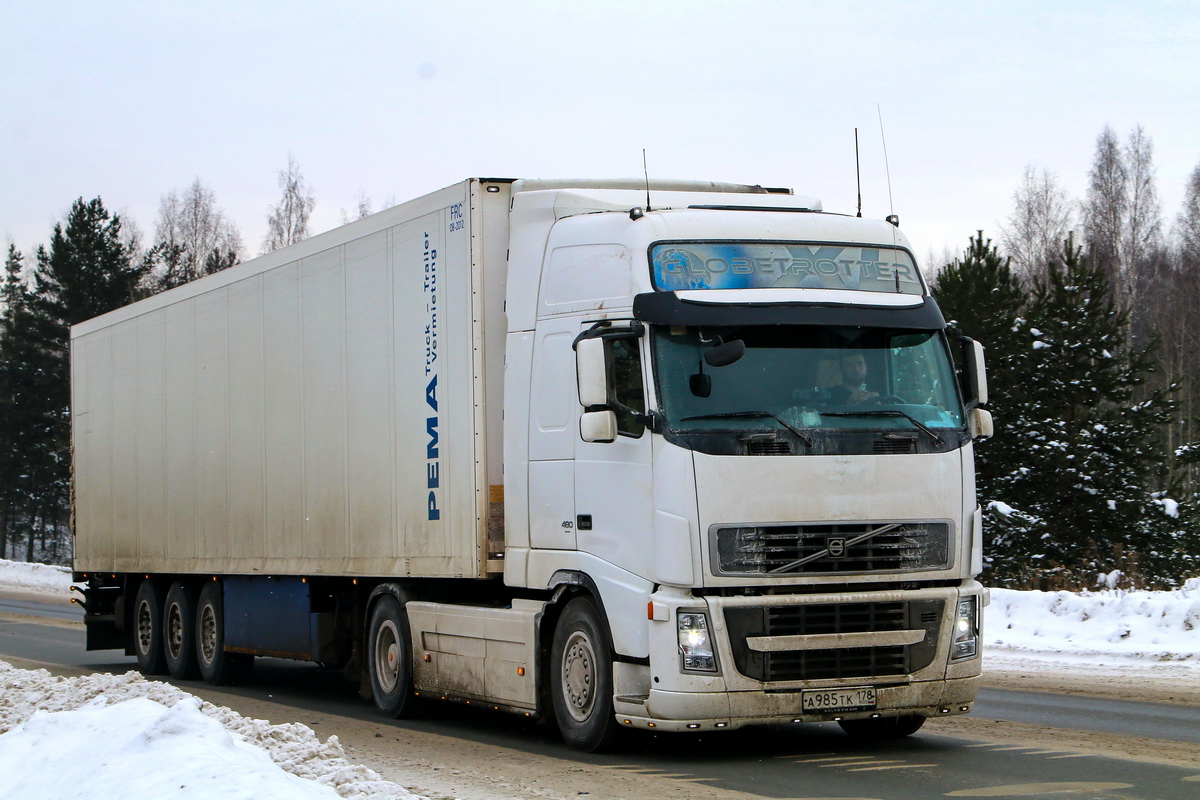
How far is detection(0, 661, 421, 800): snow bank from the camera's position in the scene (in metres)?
6.55

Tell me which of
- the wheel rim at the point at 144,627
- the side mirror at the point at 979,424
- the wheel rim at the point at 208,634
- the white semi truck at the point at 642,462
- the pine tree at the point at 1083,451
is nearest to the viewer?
the white semi truck at the point at 642,462

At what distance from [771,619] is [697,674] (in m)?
0.56

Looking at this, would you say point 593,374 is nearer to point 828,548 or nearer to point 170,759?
point 828,548

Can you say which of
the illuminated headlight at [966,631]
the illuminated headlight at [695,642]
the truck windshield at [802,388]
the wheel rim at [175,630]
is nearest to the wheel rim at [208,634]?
the wheel rim at [175,630]

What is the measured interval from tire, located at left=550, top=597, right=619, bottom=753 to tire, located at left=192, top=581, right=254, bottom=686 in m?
6.64

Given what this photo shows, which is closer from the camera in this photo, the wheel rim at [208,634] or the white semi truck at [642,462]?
the white semi truck at [642,462]

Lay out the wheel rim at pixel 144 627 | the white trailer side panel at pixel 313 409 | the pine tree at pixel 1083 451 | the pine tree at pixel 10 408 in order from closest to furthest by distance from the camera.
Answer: the white trailer side panel at pixel 313 409 < the wheel rim at pixel 144 627 < the pine tree at pixel 1083 451 < the pine tree at pixel 10 408

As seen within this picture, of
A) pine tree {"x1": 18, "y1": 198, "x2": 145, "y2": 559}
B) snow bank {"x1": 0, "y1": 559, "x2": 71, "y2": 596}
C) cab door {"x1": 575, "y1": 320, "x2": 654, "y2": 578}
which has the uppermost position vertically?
pine tree {"x1": 18, "y1": 198, "x2": 145, "y2": 559}

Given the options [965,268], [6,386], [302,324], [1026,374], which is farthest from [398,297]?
[6,386]

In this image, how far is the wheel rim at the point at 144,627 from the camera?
689 inches

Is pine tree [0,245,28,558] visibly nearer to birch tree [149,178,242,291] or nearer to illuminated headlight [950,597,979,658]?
birch tree [149,178,242,291]

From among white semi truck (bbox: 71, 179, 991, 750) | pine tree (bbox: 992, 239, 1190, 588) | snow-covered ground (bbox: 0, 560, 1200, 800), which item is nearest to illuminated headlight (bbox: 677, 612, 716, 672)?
white semi truck (bbox: 71, 179, 991, 750)

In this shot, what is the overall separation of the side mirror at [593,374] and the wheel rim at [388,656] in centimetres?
390

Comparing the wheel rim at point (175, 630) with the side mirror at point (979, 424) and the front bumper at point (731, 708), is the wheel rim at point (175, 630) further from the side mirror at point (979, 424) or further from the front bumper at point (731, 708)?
the side mirror at point (979, 424)
